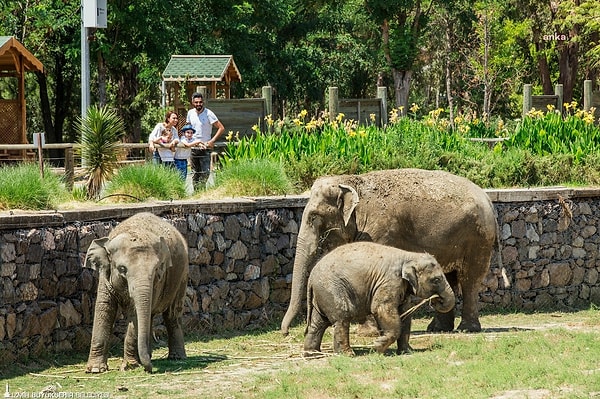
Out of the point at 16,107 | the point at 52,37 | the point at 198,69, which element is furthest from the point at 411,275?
the point at 52,37

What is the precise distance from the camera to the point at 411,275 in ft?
38.7

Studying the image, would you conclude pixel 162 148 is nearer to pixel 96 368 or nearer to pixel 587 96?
pixel 96 368

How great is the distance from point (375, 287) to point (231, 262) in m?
3.44

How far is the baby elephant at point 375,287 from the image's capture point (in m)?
11.8

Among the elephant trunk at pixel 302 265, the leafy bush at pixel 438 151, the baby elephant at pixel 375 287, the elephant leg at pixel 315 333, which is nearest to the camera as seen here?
the baby elephant at pixel 375 287

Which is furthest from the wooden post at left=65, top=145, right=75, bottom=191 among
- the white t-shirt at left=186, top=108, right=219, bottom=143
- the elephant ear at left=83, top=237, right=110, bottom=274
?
the elephant ear at left=83, top=237, right=110, bottom=274

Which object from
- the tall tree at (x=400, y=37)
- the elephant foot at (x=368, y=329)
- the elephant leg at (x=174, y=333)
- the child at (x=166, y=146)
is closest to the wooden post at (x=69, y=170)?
the child at (x=166, y=146)

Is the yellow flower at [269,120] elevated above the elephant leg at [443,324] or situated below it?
above

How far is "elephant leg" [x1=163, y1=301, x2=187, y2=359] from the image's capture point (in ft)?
40.8

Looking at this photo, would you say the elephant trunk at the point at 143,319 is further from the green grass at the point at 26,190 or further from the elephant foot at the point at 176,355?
the green grass at the point at 26,190

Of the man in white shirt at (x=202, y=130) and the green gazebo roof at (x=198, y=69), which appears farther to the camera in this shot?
the green gazebo roof at (x=198, y=69)

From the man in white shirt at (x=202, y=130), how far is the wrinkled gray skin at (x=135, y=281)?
5690 mm

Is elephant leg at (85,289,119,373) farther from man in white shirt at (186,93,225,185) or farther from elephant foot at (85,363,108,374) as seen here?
man in white shirt at (186,93,225,185)

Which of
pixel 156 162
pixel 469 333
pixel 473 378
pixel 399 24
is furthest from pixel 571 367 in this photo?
pixel 399 24
